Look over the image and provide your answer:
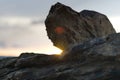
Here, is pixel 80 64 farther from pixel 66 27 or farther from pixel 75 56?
pixel 66 27

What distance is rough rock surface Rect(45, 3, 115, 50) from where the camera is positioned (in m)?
53.1

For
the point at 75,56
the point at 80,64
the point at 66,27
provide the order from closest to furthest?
the point at 80,64 < the point at 75,56 < the point at 66,27

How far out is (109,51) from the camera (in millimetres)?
42531

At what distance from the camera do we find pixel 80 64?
44.2 metres

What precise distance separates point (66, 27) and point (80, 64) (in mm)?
10383

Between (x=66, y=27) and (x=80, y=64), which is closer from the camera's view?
(x=80, y=64)

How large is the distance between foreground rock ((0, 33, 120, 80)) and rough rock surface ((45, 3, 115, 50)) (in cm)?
548

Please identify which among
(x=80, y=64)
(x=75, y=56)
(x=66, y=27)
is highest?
(x=66, y=27)

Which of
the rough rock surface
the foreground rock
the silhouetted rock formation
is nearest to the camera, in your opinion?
the foreground rock

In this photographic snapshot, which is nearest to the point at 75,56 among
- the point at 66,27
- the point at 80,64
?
the point at 80,64

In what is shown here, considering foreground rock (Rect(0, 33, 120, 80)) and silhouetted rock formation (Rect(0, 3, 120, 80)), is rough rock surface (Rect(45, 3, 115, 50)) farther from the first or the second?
foreground rock (Rect(0, 33, 120, 80))

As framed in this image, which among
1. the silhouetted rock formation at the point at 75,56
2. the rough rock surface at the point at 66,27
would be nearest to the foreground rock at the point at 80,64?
the silhouetted rock formation at the point at 75,56

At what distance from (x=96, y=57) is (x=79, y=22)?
12.2 meters

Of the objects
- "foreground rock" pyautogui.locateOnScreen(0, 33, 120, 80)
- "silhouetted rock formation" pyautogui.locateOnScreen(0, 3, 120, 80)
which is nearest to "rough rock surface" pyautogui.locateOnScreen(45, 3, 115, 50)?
"silhouetted rock formation" pyautogui.locateOnScreen(0, 3, 120, 80)
